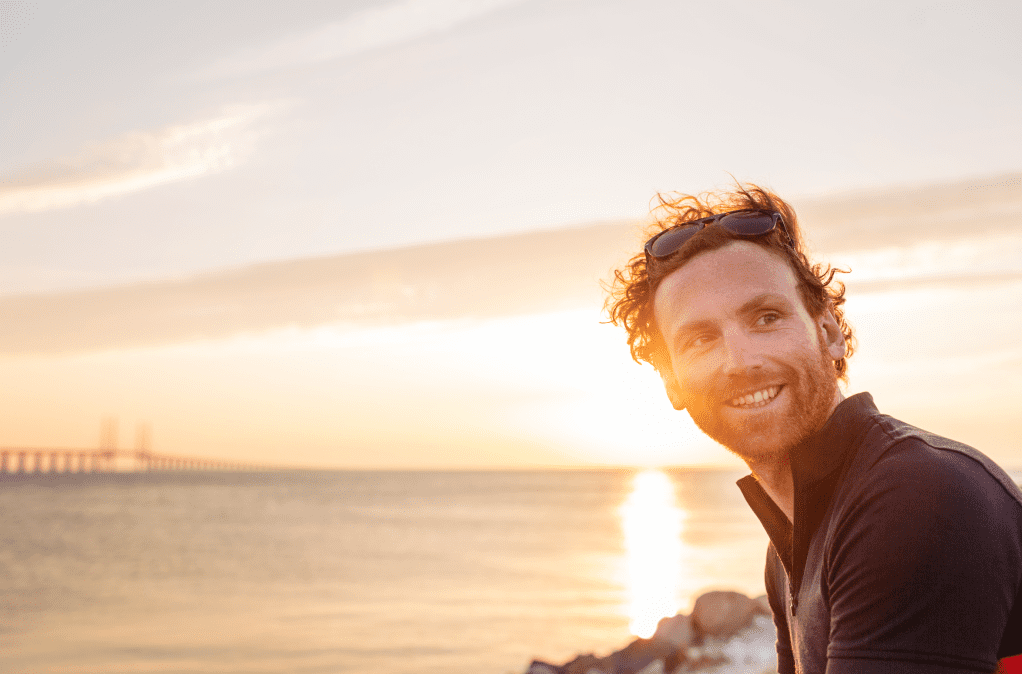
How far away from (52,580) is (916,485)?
Result: 36956 mm

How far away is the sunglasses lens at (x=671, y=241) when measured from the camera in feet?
9.85

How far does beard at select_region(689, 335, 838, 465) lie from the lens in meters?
2.59

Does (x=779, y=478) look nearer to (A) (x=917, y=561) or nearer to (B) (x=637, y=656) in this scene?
(A) (x=917, y=561)

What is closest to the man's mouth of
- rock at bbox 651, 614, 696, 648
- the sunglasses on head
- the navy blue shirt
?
the navy blue shirt

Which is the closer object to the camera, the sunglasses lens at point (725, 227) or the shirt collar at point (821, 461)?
the shirt collar at point (821, 461)

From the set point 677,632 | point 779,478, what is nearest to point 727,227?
point 779,478

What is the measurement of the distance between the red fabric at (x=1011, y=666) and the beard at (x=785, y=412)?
0.81 metres

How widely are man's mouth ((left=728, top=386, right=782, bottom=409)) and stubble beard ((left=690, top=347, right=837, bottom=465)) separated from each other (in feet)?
0.11

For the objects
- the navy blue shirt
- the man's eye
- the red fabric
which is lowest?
the red fabric

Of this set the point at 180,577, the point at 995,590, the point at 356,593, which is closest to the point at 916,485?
the point at 995,590

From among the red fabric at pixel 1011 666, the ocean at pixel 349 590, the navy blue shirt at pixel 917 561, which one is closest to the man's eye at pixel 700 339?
the navy blue shirt at pixel 917 561

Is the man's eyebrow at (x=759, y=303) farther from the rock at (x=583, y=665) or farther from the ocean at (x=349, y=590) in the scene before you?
the ocean at (x=349, y=590)

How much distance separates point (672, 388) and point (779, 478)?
56 centimetres

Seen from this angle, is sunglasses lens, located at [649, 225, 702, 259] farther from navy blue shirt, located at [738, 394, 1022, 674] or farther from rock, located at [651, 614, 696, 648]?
rock, located at [651, 614, 696, 648]
